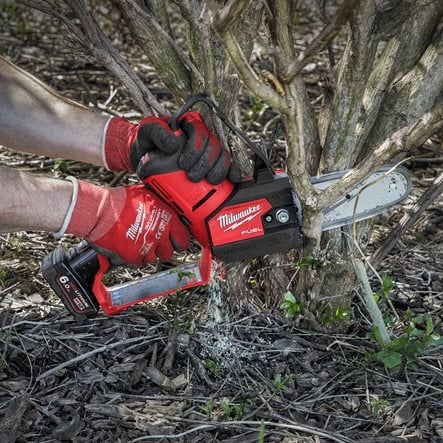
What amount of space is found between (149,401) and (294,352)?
0.56 metres

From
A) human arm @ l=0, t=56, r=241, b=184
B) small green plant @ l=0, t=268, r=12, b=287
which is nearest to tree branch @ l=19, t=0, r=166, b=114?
human arm @ l=0, t=56, r=241, b=184

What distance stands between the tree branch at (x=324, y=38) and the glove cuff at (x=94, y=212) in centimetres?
88

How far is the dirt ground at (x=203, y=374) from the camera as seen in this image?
2275 mm

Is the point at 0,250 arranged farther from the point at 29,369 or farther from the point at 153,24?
the point at 153,24

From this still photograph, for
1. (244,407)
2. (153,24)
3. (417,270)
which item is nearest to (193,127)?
(153,24)

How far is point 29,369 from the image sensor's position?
2.60 metres

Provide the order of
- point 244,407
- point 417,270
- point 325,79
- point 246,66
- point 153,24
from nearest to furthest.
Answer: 1. point 246,66
2. point 244,407
3. point 153,24
4. point 325,79
5. point 417,270

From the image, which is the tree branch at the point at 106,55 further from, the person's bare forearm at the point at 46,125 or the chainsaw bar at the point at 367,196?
the chainsaw bar at the point at 367,196

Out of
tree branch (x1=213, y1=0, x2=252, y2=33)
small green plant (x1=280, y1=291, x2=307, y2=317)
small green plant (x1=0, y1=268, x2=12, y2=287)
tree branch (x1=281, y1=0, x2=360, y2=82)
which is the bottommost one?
small green plant (x1=280, y1=291, x2=307, y2=317)

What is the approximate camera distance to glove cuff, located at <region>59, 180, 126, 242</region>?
2.62m

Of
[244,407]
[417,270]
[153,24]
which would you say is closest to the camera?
[244,407]

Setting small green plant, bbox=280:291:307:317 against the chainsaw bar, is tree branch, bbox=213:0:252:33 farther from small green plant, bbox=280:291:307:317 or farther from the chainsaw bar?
small green plant, bbox=280:291:307:317

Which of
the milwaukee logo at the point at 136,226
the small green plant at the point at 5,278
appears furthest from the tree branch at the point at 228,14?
the small green plant at the point at 5,278

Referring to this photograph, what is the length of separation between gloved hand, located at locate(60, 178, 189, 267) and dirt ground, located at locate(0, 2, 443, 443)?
280 mm
